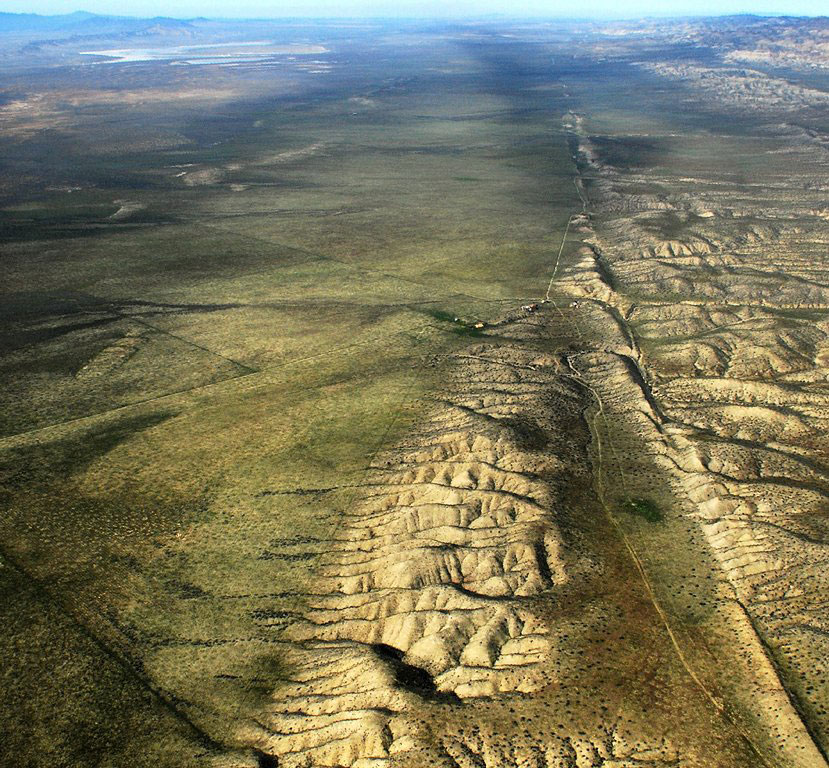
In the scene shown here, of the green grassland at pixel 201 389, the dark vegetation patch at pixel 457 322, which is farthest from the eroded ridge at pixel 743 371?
the dark vegetation patch at pixel 457 322

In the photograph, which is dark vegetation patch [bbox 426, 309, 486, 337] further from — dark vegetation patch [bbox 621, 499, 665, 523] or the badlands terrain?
dark vegetation patch [bbox 621, 499, 665, 523]

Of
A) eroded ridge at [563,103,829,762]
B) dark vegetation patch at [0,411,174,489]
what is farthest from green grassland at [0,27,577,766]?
eroded ridge at [563,103,829,762]

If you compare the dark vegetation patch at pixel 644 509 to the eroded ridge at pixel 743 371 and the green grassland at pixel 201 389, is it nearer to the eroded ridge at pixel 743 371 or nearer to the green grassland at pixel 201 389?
the eroded ridge at pixel 743 371

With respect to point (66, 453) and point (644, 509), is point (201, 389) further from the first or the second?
point (644, 509)

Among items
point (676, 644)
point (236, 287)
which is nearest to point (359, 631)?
point (676, 644)

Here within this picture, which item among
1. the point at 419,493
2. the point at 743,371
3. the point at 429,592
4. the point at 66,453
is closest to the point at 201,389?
the point at 66,453
